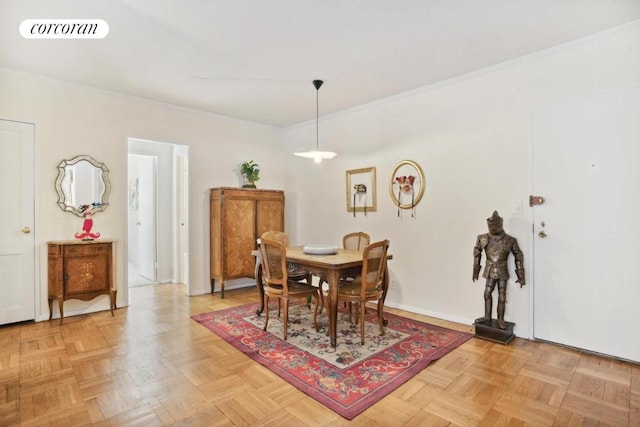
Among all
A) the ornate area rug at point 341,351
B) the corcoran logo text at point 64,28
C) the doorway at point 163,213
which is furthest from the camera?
the doorway at point 163,213

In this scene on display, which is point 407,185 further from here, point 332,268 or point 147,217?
point 147,217

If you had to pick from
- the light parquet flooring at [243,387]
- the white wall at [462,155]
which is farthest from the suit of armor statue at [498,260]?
the light parquet flooring at [243,387]

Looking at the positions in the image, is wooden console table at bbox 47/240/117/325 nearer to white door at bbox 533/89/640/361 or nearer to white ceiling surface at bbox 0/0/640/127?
white ceiling surface at bbox 0/0/640/127

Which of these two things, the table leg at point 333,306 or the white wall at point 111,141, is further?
the white wall at point 111,141

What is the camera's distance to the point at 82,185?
3.83 m

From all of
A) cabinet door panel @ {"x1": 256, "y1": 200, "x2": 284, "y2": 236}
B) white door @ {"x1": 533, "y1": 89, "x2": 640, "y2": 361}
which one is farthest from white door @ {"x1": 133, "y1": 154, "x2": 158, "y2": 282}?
white door @ {"x1": 533, "y1": 89, "x2": 640, "y2": 361}

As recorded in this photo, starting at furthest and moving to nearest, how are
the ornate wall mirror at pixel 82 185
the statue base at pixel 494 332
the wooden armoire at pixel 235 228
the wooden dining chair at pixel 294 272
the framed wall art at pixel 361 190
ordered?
the wooden armoire at pixel 235 228
the framed wall art at pixel 361 190
the ornate wall mirror at pixel 82 185
the wooden dining chair at pixel 294 272
the statue base at pixel 494 332

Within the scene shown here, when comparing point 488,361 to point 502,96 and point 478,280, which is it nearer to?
point 478,280

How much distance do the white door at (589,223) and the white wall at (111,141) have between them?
13.2 ft

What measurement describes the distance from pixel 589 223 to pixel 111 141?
500 cm

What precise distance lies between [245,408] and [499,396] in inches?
62.2

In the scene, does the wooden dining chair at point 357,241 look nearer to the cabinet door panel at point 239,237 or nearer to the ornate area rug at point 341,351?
the ornate area rug at point 341,351

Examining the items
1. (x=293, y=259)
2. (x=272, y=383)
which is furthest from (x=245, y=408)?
(x=293, y=259)

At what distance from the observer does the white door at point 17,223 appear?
11.1 feet
